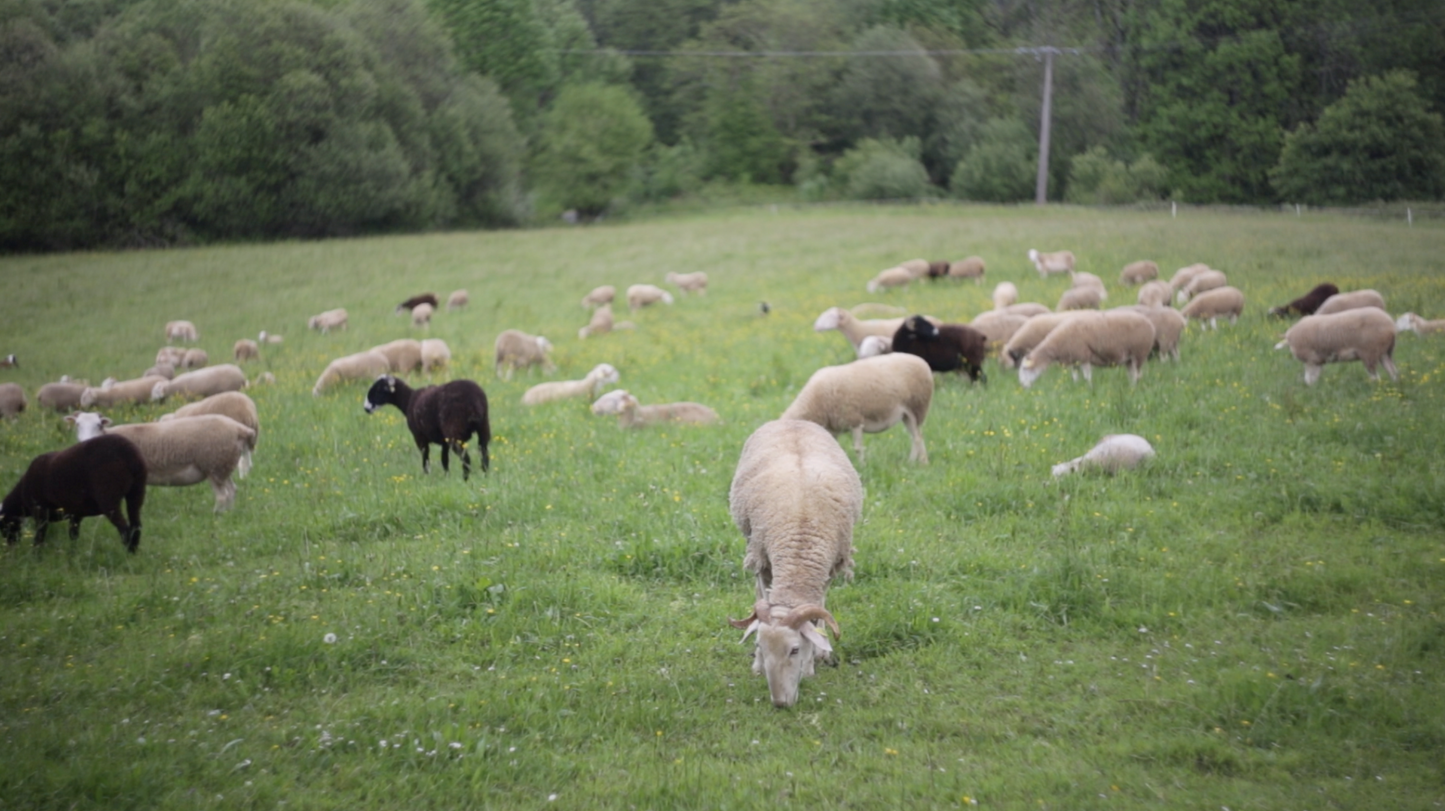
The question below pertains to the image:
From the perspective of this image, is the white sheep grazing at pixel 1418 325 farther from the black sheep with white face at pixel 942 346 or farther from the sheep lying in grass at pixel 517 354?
the sheep lying in grass at pixel 517 354

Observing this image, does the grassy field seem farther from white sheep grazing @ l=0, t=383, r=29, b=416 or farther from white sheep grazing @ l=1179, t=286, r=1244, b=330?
white sheep grazing @ l=1179, t=286, r=1244, b=330

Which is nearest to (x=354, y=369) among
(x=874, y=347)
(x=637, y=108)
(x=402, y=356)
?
(x=402, y=356)

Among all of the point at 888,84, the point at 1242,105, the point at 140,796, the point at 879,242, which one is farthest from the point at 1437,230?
the point at 888,84

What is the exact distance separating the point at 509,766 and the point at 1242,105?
2885 cm

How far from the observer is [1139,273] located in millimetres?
21484

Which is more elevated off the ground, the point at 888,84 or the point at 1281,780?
the point at 888,84

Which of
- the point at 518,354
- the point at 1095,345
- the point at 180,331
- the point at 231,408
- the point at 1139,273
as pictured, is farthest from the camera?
the point at 1139,273

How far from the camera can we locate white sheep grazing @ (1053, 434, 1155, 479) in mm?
9203

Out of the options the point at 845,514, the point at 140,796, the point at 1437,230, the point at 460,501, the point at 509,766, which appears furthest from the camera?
the point at 1437,230

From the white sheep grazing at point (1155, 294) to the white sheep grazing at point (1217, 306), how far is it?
0.68 metres

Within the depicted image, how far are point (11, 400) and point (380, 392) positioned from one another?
20.7 ft

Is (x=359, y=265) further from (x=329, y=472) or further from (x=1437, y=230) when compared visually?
(x=1437, y=230)

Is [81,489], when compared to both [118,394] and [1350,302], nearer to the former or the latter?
[118,394]

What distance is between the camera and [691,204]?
57875 millimetres
